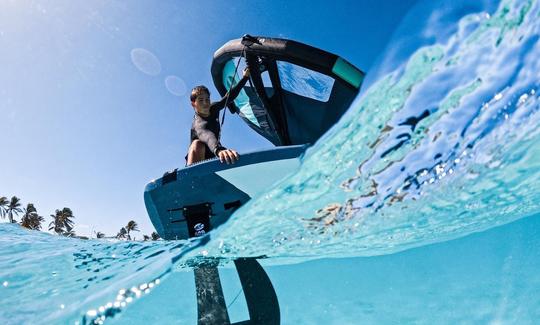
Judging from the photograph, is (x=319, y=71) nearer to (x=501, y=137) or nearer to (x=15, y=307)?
(x=501, y=137)

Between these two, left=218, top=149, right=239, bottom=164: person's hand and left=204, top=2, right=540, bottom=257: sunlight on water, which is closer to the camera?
left=204, top=2, right=540, bottom=257: sunlight on water

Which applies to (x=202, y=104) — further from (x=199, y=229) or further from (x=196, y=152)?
(x=199, y=229)

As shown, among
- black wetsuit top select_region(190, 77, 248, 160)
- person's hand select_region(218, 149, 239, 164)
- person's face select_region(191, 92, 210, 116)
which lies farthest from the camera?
person's face select_region(191, 92, 210, 116)

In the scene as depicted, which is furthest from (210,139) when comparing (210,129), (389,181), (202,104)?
(389,181)

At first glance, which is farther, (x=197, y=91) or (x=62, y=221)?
(x=62, y=221)

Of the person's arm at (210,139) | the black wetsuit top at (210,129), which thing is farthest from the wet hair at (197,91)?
the person's arm at (210,139)

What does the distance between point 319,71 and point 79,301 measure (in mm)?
3930

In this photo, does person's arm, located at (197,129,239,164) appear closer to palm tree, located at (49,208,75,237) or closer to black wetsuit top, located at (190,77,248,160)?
black wetsuit top, located at (190,77,248,160)

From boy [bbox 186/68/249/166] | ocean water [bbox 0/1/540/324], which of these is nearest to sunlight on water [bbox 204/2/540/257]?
ocean water [bbox 0/1/540/324]

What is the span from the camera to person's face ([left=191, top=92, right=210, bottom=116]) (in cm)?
432

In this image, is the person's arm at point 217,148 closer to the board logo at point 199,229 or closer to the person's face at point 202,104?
the person's face at point 202,104

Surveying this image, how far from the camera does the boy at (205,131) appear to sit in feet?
11.6

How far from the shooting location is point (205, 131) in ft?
12.7

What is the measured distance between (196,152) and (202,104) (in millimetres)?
785
